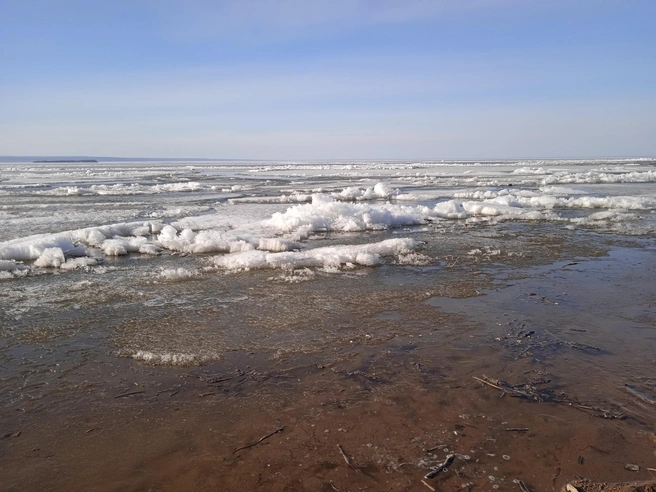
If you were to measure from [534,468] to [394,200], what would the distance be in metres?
17.9

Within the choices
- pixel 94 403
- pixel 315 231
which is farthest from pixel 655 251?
pixel 94 403

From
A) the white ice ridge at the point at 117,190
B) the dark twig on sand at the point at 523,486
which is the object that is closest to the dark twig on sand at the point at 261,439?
the dark twig on sand at the point at 523,486

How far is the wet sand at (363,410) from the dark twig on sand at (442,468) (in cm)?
3

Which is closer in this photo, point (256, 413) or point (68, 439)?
point (68, 439)

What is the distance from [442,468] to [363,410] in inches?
32.6

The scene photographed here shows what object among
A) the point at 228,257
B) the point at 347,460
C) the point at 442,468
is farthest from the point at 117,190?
the point at 442,468

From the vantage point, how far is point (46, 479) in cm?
277

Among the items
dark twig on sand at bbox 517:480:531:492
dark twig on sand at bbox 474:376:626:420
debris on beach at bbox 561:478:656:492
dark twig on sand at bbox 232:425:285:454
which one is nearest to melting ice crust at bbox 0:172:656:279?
dark twig on sand at bbox 474:376:626:420

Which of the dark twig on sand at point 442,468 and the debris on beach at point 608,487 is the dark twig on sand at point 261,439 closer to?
the dark twig on sand at point 442,468

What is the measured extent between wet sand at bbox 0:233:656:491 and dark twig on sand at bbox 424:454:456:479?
31 millimetres

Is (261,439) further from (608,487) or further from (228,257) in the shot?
(228,257)

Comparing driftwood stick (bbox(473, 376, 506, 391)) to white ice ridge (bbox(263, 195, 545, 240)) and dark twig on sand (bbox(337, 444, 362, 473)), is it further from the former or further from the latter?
white ice ridge (bbox(263, 195, 545, 240))

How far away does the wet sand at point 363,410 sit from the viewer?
2.78m

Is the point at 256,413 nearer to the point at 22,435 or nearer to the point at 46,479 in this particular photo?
the point at 46,479
